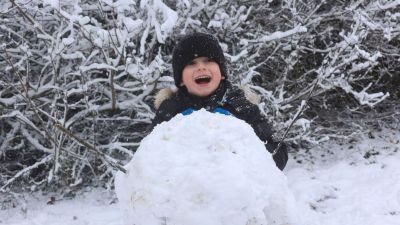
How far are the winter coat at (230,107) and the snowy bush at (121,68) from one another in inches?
44.4

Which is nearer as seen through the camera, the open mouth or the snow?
the open mouth

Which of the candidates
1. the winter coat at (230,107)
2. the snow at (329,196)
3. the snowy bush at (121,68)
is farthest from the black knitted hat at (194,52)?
the snow at (329,196)

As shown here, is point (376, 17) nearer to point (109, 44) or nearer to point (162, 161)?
point (109, 44)

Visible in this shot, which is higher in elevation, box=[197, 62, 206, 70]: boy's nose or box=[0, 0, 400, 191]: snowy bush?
box=[197, 62, 206, 70]: boy's nose

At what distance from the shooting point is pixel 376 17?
5.20 m

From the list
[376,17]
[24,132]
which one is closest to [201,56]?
[24,132]

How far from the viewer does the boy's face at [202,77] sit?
98.9 inches

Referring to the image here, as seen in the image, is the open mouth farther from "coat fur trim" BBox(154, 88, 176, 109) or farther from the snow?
the snow

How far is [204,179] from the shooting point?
1.55 meters

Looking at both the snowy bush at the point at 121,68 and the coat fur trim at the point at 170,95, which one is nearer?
the coat fur trim at the point at 170,95

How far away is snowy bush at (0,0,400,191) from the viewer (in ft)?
13.2

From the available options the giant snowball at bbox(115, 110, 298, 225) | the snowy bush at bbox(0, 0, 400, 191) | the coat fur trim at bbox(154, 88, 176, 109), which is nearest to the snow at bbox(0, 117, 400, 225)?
the snowy bush at bbox(0, 0, 400, 191)

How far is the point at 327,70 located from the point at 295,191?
4.04 feet

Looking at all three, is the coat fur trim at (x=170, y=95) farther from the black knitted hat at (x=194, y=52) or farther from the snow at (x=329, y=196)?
the snow at (x=329, y=196)
